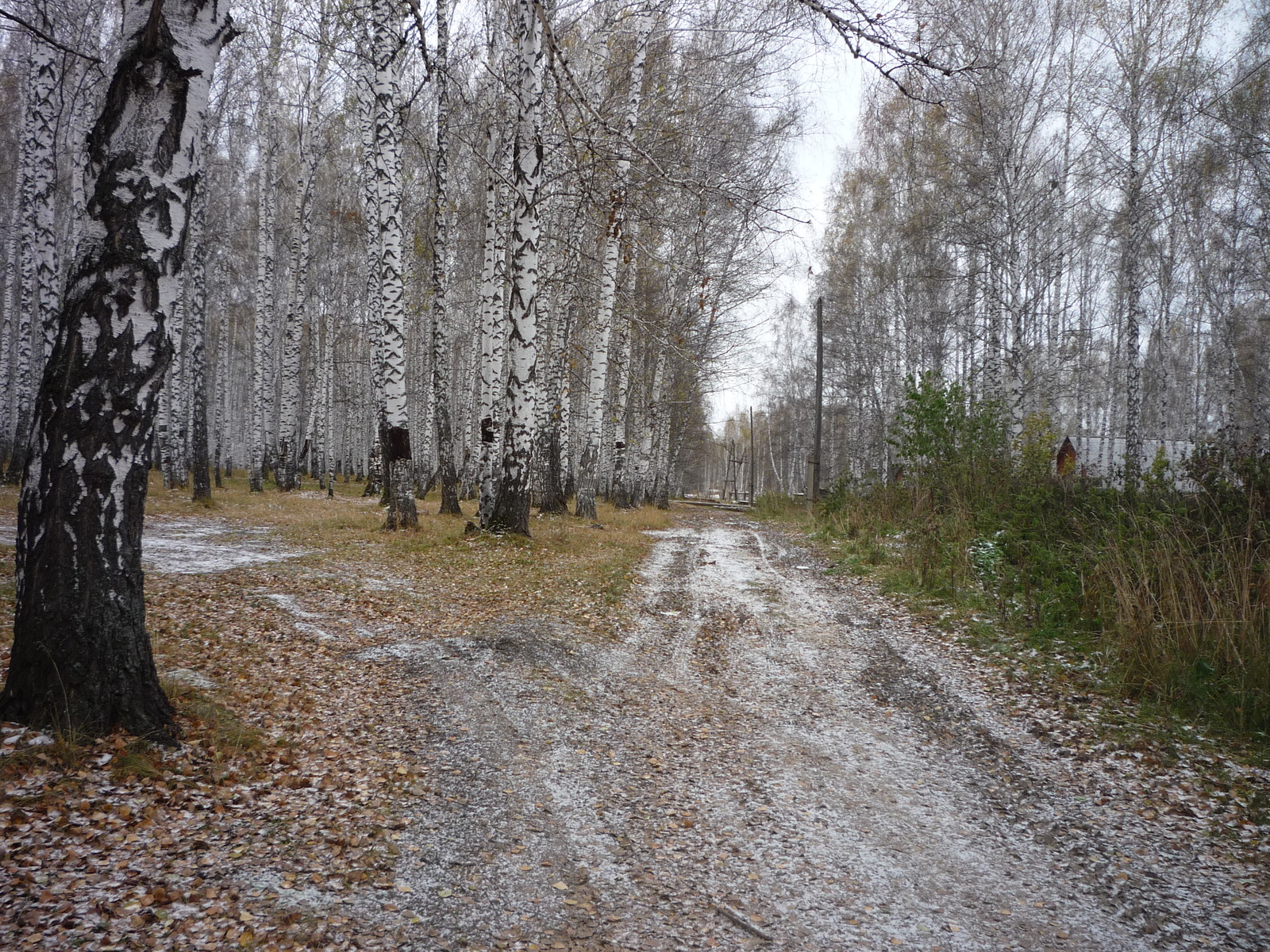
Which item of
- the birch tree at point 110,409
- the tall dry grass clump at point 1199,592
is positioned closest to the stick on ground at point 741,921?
the birch tree at point 110,409

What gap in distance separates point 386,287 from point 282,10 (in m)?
10.7

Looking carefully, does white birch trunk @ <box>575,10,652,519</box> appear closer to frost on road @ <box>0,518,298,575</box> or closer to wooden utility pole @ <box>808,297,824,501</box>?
frost on road @ <box>0,518,298,575</box>

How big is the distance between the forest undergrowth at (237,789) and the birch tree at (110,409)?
0.94 feet

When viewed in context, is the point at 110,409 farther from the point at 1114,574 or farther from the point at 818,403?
the point at 818,403

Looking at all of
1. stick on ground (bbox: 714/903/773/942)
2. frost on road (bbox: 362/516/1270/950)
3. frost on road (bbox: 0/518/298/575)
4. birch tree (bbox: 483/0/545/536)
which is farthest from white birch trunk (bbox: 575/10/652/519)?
stick on ground (bbox: 714/903/773/942)

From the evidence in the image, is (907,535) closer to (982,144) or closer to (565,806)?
(565,806)

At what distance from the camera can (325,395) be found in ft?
84.1

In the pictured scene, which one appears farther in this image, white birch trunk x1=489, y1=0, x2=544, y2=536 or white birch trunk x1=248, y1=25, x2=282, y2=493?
white birch trunk x1=248, y1=25, x2=282, y2=493

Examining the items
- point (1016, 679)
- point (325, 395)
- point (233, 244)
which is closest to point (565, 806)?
point (1016, 679)

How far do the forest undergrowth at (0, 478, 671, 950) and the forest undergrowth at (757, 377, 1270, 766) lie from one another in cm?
431

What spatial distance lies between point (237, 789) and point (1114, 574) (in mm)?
6868

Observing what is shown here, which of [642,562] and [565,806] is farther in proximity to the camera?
[642,562]

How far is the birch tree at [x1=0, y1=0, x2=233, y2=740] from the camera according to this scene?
3156mm

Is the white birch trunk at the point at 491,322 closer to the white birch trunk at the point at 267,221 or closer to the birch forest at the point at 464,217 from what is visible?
the birch forest at the point at 464,217
